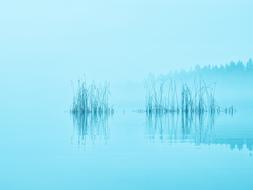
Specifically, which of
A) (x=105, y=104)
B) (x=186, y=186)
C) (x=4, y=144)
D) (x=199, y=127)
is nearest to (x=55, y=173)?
(x=186, y=186)

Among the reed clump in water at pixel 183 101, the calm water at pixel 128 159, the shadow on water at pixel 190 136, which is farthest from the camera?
the reed clump in water at pixel 183 101

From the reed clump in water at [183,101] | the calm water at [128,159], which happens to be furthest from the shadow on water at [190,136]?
the reed clump in water at [183,101]

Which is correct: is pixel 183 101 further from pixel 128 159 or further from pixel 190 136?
pixel 128 159

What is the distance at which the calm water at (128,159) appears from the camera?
470cm

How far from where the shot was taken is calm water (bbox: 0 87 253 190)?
185 inches

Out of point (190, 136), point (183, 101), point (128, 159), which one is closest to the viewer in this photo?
point (128, 159)

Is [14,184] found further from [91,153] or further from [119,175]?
[91,153]

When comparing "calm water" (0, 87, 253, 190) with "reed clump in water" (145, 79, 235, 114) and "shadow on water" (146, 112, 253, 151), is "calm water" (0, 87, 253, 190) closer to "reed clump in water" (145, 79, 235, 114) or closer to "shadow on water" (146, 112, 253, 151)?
"shadow on water" (146, 112, 253, 151)

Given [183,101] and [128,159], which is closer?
[128,159]

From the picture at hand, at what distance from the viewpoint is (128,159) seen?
591cm

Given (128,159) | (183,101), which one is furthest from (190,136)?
(183,101)

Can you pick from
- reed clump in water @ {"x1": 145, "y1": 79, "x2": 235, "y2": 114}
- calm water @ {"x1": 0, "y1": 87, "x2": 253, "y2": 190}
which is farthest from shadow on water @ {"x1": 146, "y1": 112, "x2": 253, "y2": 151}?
reed clump in water @ {"x1": 145, "y1": 79, "x2": 235, "y2": 114}

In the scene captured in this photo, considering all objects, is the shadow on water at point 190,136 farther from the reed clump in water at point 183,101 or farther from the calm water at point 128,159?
the reed clump in water at point 183,101

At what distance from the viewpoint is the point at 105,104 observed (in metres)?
14.4
